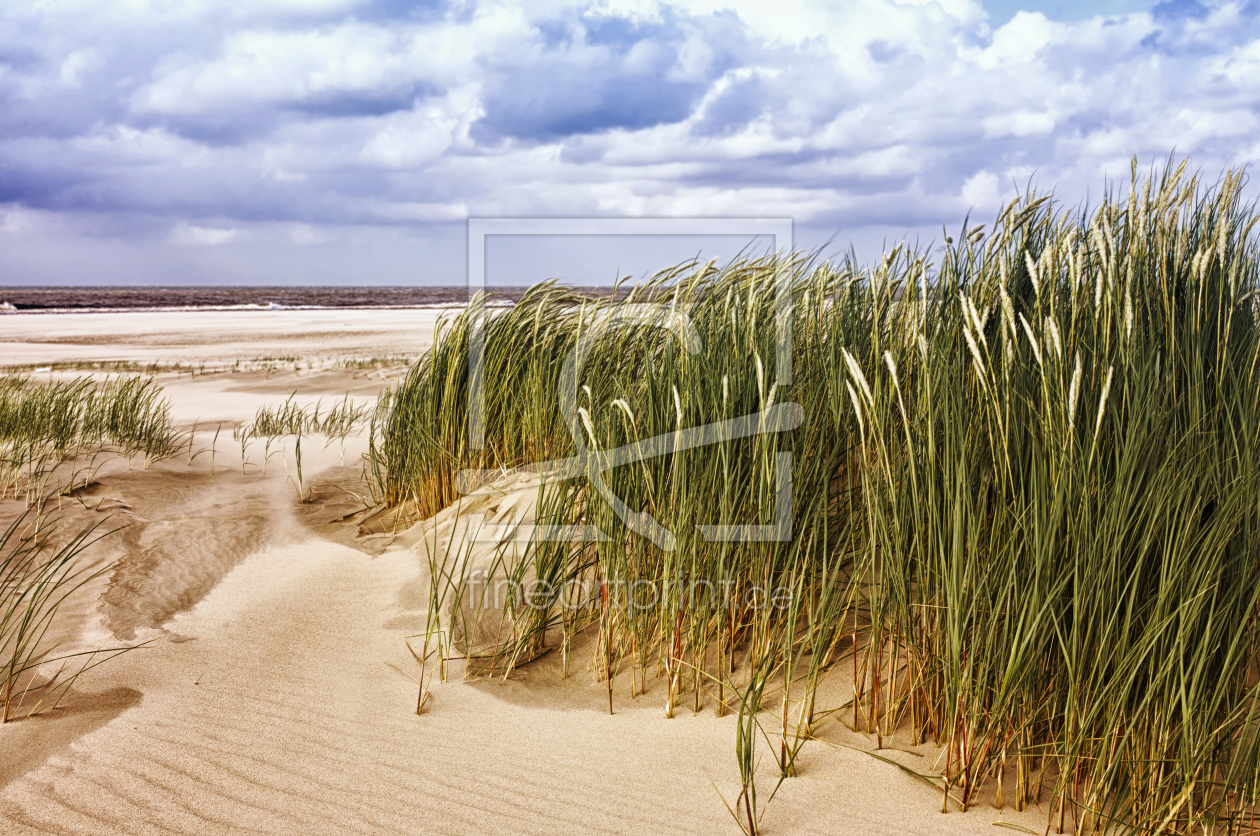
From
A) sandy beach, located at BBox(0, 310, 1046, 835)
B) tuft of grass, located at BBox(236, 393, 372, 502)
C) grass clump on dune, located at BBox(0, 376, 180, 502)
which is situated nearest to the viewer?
sandy beach, located at BBox(0, 310, 1046, 835)

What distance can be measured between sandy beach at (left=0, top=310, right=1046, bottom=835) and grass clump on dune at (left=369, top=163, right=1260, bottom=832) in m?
0.15

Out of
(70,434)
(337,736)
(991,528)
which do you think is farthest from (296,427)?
(991,528)

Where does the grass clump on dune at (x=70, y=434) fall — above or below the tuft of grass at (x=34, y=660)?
above

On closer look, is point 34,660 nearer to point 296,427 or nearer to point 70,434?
point 70,434

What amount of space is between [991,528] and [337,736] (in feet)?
6.65

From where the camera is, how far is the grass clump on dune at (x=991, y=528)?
78.4 inches

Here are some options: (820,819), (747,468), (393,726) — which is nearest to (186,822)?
(393,726)

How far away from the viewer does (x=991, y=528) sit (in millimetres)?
2268

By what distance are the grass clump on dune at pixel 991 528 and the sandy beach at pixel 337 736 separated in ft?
0.48

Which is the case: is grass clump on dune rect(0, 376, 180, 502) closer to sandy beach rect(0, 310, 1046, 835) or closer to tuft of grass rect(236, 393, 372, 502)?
tuft of grass rect(236, 393, 372, 502)

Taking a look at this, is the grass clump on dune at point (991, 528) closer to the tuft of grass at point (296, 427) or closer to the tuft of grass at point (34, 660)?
the tuft of grass at point (34, 660)

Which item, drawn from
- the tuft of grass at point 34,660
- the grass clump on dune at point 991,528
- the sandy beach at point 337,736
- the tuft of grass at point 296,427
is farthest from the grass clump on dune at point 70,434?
the grass clump on dune at point 991,528

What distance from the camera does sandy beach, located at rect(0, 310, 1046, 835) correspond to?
2193 mm

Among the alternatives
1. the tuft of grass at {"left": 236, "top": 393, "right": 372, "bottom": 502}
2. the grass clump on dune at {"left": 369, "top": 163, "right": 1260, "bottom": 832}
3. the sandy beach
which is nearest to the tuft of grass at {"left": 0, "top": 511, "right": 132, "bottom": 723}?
the sandy beach
